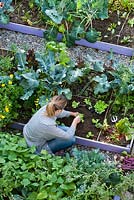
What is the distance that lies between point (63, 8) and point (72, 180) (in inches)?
104

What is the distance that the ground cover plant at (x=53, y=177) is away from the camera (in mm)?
6770

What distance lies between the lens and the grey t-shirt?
281 inches

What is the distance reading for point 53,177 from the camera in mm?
6824

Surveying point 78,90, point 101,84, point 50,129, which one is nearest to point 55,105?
point 50,129

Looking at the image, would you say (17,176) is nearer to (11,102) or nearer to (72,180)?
(72,180)

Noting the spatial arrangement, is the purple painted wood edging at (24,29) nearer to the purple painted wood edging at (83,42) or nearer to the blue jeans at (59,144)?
the purple painted wood edging at (83,42)

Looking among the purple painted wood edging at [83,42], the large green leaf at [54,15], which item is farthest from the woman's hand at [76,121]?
the large green leaf at [54,15]

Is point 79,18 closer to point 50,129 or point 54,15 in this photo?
point 54,15

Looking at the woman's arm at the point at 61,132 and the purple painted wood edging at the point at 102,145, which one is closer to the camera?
the woman's arm at the point at 61,132

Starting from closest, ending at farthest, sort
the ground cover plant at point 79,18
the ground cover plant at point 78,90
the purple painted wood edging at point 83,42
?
the ground cover plant at point 78,90, the ground cover plant at point 79,18, the purple painted wood edging at point 83,42

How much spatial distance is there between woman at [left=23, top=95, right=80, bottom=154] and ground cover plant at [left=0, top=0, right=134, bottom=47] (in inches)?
56.0

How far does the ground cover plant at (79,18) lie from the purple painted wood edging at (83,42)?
11 cm

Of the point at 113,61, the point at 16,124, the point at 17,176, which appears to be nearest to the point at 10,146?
the point at 17,176

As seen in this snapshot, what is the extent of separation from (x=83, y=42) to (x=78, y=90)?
0.84 metres
